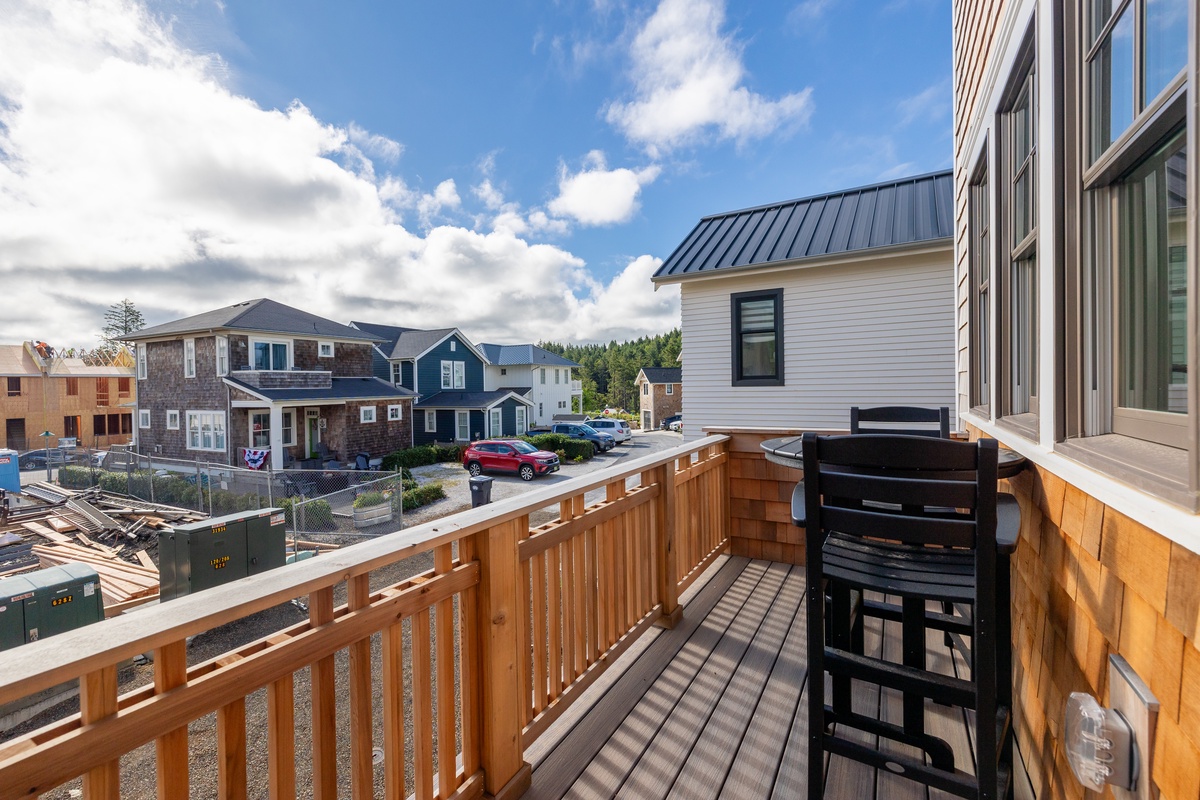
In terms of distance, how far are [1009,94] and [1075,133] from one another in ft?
3.39

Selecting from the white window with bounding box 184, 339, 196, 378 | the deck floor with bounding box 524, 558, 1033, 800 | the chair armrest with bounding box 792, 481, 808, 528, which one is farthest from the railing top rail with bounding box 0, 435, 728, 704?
the white window with bounding box 184, 339, 196, 378

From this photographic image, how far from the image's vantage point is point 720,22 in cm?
749

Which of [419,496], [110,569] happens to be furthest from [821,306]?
[110,569]

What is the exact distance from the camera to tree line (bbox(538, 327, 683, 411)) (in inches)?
1873

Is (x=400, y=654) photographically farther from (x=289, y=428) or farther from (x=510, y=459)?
(x=289, y=428)

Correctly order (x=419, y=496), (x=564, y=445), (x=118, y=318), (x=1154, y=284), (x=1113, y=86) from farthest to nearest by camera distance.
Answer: (x=118, y=318)
(x=564, y=445)
(x=419, y=496)
(x=1113, y=86)
(x=1154, y=284)

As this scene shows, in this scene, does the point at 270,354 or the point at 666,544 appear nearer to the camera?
the point at 666,544

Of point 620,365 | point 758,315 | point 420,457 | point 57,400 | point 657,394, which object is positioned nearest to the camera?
point 758,315

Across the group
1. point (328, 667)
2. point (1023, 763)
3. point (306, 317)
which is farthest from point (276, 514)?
point (306, 317)

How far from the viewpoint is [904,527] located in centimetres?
134

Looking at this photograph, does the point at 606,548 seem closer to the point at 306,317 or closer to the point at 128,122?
the point at 128,122

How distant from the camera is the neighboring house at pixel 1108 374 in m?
0.75

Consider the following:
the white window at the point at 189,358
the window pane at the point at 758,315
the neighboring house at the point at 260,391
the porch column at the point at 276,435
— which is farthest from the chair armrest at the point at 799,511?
the white window at the point at 189,358

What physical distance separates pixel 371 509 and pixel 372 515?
12cm
